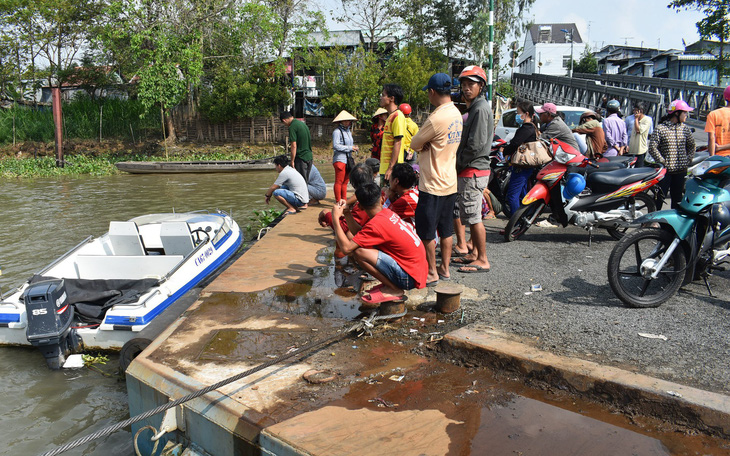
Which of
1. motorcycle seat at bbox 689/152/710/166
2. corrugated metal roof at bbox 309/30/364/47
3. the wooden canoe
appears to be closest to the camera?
motorcycle seat at bbox 689/152/710/166

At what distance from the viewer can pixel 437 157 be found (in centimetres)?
490

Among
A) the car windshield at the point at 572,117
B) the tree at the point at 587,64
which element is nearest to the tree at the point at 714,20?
the car windshield at the point at 572,117

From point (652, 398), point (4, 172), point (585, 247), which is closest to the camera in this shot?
point (652, 398)

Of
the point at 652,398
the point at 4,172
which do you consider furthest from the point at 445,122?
the point at 4,172

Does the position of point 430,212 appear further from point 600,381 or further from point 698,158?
point 698,158

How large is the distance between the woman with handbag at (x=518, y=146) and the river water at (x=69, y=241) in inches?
213

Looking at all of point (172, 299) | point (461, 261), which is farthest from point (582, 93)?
point (172, 299)

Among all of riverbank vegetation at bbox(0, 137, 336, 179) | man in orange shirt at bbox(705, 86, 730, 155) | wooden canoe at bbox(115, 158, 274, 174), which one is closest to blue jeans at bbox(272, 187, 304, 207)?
man in orange shirt at bbox(705, 86, 730, 155)

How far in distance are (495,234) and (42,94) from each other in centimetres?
4073

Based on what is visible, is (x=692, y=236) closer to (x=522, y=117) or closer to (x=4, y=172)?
(x=522, y=117)

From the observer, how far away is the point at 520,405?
332 centimetres

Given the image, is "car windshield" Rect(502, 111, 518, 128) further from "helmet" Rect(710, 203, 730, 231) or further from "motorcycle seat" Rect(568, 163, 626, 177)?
"helmet" Rect(710, 203, 730, 231)

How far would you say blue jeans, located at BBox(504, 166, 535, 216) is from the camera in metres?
7.41

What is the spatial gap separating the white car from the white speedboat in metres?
7.70
